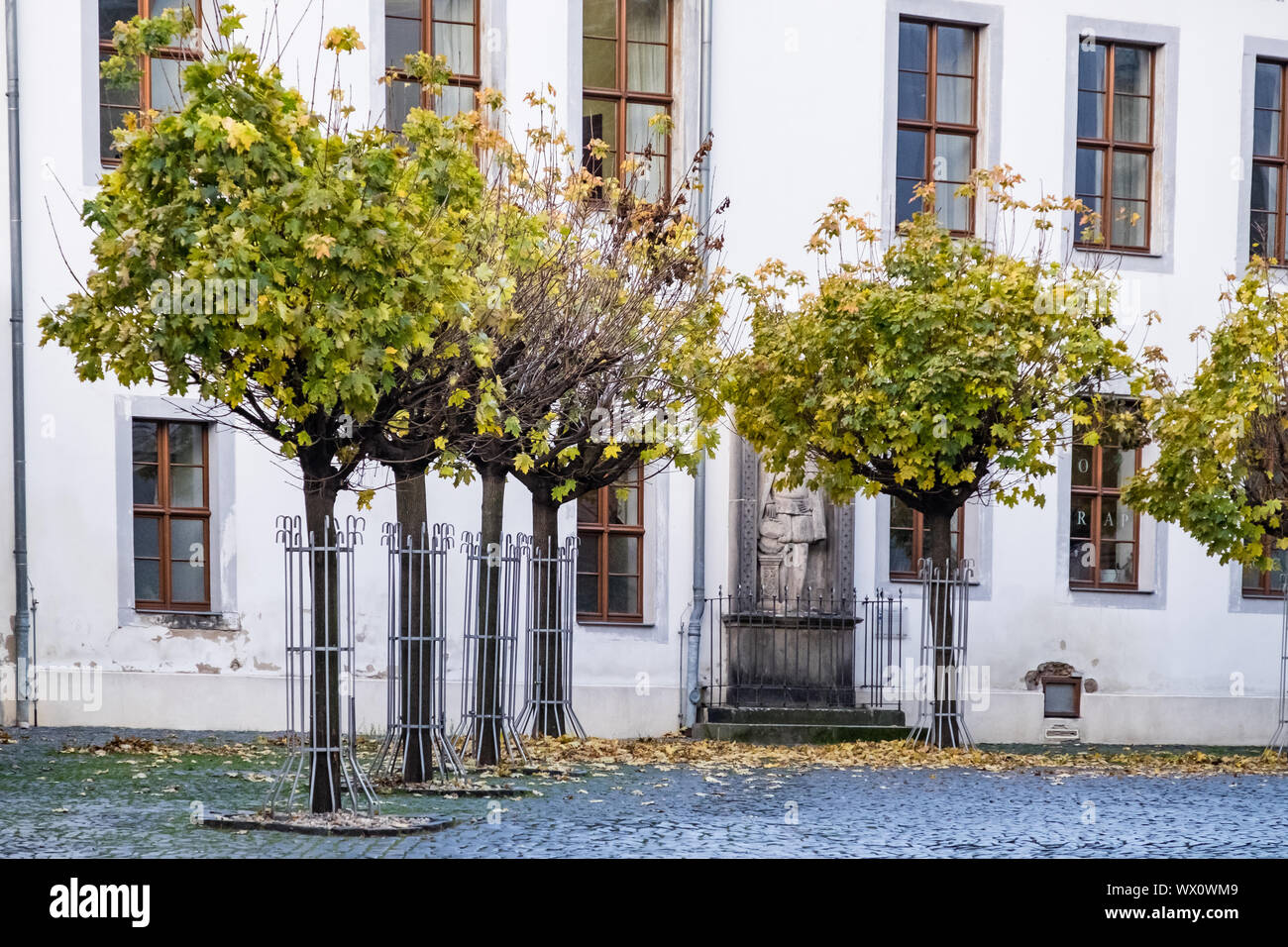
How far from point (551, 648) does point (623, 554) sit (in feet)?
10.7

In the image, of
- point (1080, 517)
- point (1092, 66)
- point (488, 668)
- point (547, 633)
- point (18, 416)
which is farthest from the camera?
point (1092, 66)

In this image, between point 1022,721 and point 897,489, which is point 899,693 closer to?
point 1022,721

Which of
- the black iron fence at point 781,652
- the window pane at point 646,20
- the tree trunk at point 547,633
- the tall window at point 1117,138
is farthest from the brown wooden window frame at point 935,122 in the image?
the tree trunk at point 547,633

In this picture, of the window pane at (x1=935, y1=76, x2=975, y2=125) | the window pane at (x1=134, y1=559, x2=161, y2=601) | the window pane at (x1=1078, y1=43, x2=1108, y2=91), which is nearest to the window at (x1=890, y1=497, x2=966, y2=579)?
the window pane at (x1=935, y1=76, x2=975, y2=125)

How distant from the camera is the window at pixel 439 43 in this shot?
57.8 ft

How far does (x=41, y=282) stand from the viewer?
16328 mm

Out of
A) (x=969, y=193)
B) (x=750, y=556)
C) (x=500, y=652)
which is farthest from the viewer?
(x=750, y=556)

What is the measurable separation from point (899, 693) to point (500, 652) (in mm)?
6478

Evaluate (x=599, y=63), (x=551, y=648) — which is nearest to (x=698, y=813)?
(x=551, y=648)

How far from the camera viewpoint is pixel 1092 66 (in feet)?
65.4

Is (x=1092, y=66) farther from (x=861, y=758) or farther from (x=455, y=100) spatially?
(x=861, y=758)

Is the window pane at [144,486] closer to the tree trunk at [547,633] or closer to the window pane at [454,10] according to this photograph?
the tree trunk at [547,633]

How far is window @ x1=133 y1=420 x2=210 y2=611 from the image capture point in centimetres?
1677
